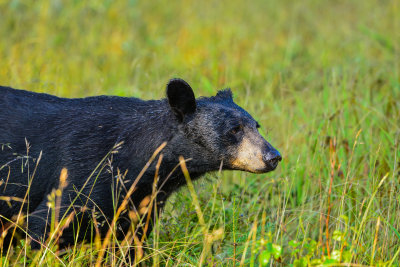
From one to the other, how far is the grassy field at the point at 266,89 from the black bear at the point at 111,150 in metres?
0.28

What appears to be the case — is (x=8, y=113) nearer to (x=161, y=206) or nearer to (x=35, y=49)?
(x=161, y=206)

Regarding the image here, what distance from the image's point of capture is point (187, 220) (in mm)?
4270

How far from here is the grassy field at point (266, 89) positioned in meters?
3.87

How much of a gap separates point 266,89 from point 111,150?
3765 mm

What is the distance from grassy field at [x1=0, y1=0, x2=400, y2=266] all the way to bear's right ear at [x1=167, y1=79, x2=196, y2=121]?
56 centimetres

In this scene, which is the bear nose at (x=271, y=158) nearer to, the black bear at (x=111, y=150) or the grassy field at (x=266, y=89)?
the black bear at (x=111, y=150)

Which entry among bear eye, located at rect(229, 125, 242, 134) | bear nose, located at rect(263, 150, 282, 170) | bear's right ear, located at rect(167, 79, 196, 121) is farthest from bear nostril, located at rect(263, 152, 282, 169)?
bear's right ear, located at rect(167, 79, 196, 121)

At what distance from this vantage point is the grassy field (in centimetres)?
387

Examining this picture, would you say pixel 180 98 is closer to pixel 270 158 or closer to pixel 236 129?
pixel 236 129

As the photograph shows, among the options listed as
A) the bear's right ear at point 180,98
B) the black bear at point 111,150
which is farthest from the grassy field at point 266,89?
the bear's right ear at point 180,98

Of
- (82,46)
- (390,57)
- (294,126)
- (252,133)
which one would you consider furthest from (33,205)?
(390,57)

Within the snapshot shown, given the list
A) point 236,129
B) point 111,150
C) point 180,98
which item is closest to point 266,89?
point 236,129

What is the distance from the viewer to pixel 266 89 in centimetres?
732

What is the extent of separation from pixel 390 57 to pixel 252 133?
5424mm
